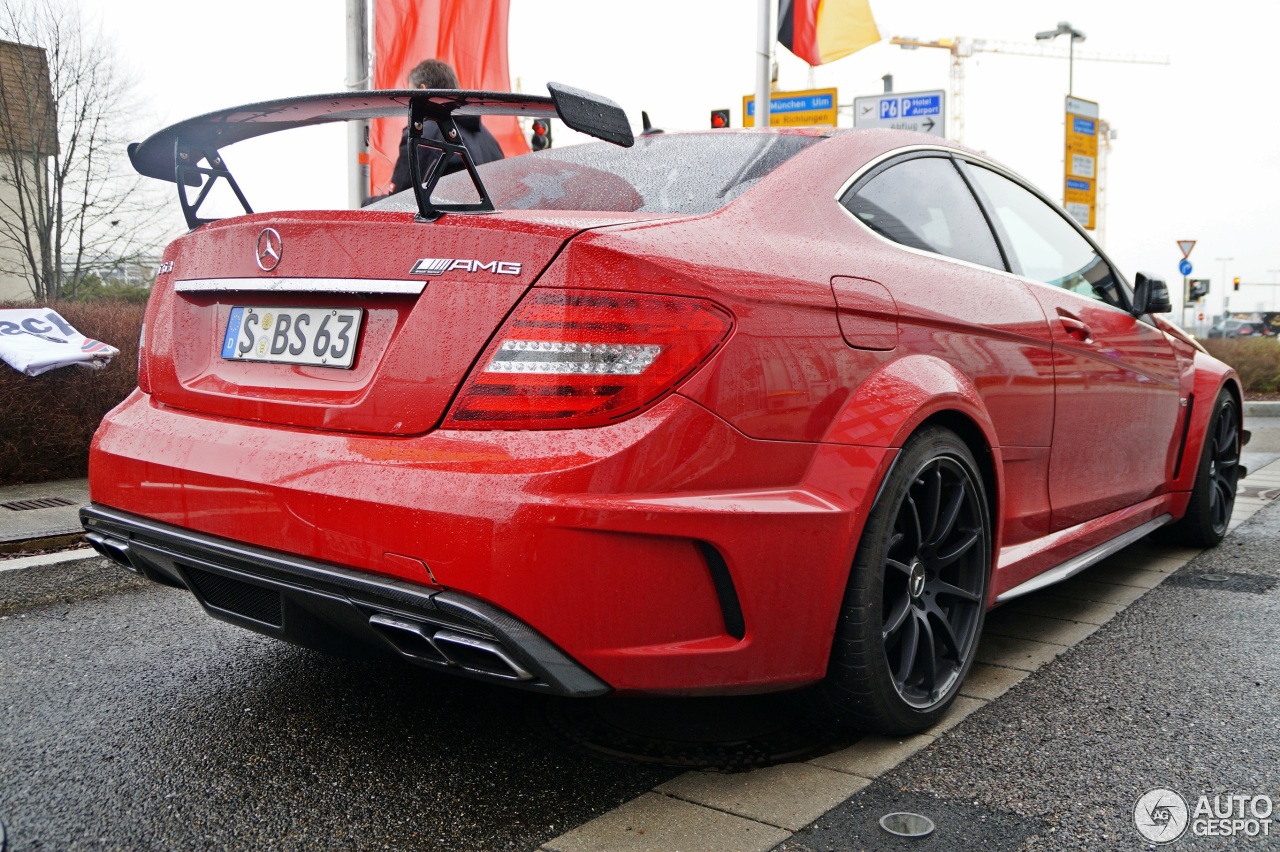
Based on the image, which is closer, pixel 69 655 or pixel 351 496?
pixel 351 496

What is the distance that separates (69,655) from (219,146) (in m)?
1.52

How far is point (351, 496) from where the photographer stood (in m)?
1.96

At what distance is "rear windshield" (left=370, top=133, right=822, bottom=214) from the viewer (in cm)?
239

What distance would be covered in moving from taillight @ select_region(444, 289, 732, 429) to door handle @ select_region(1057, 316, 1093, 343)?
183cm

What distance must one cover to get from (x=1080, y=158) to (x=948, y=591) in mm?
19883

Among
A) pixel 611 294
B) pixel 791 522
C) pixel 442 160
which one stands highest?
pixel 442 160

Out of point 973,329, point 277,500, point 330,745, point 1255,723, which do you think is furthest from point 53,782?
point 1255,723

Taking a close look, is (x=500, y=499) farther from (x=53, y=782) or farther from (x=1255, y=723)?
(x=1255, y=723)

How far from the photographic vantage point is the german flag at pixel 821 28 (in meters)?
15.1

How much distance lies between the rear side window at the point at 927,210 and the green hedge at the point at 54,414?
432 centimetres

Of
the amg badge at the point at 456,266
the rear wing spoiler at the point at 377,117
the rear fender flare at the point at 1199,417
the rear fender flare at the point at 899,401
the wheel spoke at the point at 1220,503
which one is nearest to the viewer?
the amg badge at the point at 456,266

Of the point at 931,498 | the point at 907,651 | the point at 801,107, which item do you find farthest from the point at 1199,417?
the point at 801,107

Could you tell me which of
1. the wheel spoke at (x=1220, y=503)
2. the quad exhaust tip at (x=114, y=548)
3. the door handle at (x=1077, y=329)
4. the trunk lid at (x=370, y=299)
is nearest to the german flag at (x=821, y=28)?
the wheel spoke at (x=1220, y=503)

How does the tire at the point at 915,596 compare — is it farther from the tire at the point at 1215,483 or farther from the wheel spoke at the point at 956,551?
the tire at the point at 1215,483
